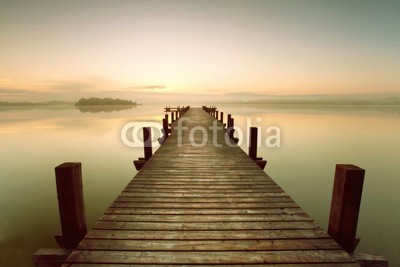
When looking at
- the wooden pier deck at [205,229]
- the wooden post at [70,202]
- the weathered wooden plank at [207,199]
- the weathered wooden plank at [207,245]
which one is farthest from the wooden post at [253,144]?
the wooden post at [70,202]

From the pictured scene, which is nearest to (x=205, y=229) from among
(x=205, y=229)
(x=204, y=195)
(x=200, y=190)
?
(x=205, y=229)

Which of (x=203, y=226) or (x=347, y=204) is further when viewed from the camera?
(x=203, y=226)

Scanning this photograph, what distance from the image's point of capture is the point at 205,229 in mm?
3270

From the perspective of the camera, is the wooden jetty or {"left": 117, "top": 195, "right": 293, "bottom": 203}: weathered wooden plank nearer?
the wooden jetty

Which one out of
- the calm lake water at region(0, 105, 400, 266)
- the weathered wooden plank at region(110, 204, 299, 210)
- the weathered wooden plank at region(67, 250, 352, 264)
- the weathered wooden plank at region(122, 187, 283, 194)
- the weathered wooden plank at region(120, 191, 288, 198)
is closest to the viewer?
the weathered wooden plank at region(67, 250, 352, 264)

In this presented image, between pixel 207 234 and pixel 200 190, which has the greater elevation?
pixel 207 234

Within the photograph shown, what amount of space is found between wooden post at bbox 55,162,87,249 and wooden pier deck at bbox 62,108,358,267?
0.21 m

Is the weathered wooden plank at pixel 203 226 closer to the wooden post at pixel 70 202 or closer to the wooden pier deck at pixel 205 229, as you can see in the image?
the wooden pier deck at pixel 205 229

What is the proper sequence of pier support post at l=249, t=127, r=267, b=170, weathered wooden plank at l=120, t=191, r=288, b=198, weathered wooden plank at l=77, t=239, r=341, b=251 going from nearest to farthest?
weathered wooden plank at l=77, t=239, r=341, b=251 → weathered wooden plank at l=120, t=191, r=288, b=198 → pier support post at l=249, t=127, r=267, b=170

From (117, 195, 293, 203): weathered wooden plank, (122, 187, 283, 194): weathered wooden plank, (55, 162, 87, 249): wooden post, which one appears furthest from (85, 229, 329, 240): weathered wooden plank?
(122, 187, 283, 194): weathered wooden plank

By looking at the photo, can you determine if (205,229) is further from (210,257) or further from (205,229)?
(210,257)

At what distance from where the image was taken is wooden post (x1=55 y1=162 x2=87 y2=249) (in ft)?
9.68

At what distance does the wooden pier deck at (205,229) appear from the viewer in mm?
2676

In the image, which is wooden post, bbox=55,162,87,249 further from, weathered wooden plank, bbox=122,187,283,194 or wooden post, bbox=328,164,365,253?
wooden post, bbox=328,164,365,253
